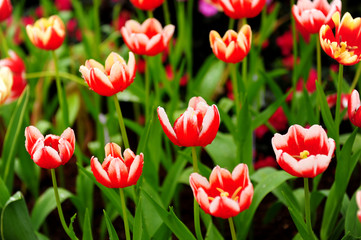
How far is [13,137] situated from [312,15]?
29.7 inches

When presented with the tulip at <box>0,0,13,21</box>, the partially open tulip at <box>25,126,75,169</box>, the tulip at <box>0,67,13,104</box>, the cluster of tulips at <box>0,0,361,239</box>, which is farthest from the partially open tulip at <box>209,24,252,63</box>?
the tulip at <box>0,0,13,21</box>

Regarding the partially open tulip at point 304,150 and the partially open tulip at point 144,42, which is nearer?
the partially open tulip at point 304,150

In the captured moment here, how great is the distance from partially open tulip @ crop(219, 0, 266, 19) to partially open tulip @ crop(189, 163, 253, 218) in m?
0.40

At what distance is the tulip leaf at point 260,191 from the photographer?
119cm

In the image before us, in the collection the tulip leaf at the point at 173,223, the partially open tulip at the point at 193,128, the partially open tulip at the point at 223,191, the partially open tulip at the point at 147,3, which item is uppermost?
the partially open tulip at the point at 147,3

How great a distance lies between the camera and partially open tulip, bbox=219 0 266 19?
45.8 inches

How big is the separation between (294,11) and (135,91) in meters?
0.56

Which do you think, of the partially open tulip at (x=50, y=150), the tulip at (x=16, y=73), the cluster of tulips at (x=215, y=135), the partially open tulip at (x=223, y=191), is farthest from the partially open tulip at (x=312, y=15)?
the tulip at (x=16, y=73)

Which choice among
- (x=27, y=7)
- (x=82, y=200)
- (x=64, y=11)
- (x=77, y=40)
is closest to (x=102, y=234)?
(x=82, y=200)

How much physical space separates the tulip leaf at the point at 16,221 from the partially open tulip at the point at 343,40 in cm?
67

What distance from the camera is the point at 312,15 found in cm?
113

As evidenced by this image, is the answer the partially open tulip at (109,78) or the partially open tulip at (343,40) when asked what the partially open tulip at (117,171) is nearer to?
the partially open tulip at (109,78)

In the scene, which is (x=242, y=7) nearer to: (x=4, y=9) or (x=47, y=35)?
(x=47, y=35)

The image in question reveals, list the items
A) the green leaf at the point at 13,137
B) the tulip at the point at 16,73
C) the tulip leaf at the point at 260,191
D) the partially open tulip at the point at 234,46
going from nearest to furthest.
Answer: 1. the partially open tulip at the point at 234,46
2. the tulip leaf at the point at 260,191
3. the green leaf at the point at 13,137
4. the tulip at the point at 16,73
